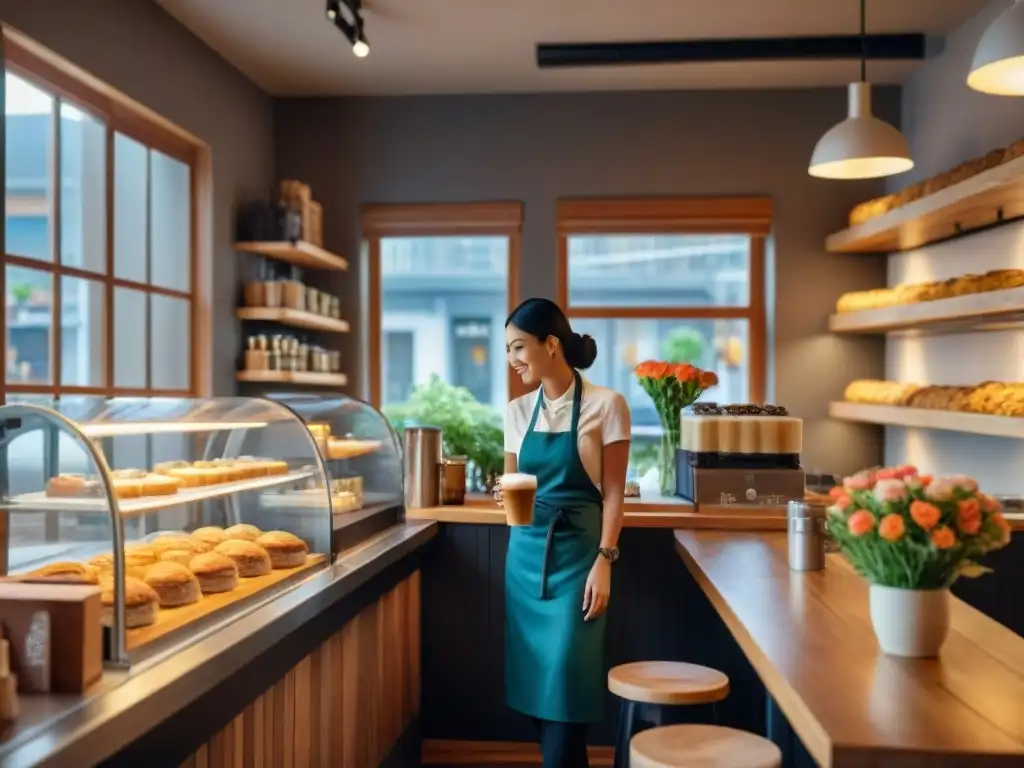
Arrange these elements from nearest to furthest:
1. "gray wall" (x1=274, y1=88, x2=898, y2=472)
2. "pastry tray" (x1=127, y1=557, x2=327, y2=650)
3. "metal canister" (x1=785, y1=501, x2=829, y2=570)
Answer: "pastry tray" (x1=127, y1=557, x2=327, y2=650), "metal canister" (x1=785, y1=501, x2=829, y2=570), "gray wall" (x1=274, y1=88, x2=898, y2=472)

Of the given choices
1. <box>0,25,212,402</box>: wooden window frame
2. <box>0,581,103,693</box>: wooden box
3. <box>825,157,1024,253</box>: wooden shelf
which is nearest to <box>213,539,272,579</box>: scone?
<box>0,581,103,693</box>: wooden box

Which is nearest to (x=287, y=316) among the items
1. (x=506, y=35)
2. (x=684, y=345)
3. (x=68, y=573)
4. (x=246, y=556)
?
(x=506, y=35)

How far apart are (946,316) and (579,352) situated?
2048 millimetres

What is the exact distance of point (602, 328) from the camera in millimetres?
6297

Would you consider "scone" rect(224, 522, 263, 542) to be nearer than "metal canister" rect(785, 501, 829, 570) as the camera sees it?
Yes

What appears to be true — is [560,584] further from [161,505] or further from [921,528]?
[921,528]

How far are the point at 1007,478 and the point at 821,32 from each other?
222 centimetres

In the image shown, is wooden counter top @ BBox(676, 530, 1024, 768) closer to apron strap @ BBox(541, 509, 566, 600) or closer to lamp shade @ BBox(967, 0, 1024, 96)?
apron strap @ BBox(541, 509, 566, 600)

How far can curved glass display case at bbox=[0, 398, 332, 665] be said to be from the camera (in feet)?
6.43

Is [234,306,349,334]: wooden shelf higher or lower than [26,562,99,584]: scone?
higher

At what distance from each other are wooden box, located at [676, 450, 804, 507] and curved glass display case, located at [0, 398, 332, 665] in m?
1.51

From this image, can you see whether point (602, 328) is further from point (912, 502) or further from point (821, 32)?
point (912, 502)

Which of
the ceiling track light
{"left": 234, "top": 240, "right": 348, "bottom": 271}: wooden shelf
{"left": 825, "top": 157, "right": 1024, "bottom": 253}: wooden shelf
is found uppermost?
the ceiling track light

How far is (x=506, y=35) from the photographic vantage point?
5.14 m
